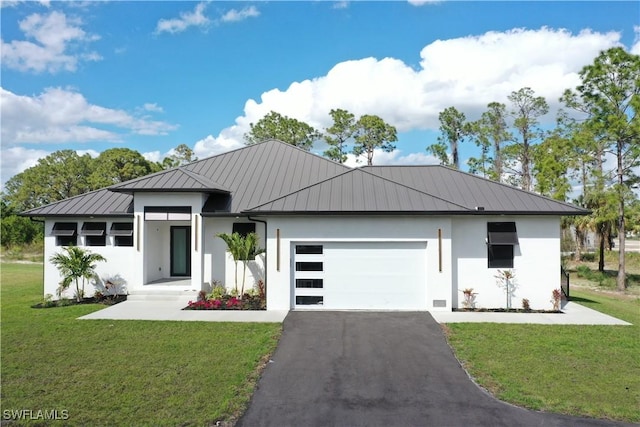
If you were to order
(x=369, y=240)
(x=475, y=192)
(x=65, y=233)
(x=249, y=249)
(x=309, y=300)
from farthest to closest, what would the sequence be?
A: (x=65, y=233)
(x=475, y=192)
(x=249, y=249)
(x=309, y=300)
(x=369, y=240)

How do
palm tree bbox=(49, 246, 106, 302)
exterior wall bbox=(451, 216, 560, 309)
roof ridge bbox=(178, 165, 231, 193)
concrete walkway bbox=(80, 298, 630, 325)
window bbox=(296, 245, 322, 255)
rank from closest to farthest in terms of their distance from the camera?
concrete walkway bbox=(80, 298, 630, 325)
window bbox=(296, 245, 322, 255)
exterior wall bbox=(451, 216, 560, 309)
palm tree bbox=(49, 246, 106, 302)
roof ridge bbox=(178, 165, 231, 193)

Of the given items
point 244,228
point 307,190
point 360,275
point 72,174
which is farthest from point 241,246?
point 72,174

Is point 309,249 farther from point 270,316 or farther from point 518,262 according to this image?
point 518,262

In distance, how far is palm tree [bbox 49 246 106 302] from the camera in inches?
543

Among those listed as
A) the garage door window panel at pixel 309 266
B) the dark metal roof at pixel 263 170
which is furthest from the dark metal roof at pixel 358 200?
the dark metal roof at pixel 263 170

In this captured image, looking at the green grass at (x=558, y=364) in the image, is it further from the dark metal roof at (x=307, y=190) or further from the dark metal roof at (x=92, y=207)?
the dark metal roof at (x=92, y=207)

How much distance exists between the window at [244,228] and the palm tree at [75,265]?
515cm

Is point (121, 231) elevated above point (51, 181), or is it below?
below

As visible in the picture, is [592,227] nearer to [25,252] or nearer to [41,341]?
[41,341]

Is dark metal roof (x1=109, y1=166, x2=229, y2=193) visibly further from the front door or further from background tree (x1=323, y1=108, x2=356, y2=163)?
background tree (x1=323, y1=108, x2=356, y2=163)

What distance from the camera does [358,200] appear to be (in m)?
12.4

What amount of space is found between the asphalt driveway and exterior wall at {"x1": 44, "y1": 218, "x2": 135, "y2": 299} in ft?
25.9

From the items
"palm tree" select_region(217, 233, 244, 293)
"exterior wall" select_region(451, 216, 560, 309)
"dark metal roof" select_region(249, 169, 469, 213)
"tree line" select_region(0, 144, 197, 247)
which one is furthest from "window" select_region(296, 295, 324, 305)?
"tree line" select_region(0, 144, 197, 247)

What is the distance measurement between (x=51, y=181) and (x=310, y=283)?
46.0 metres
